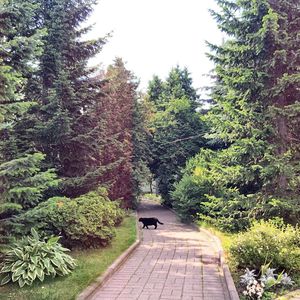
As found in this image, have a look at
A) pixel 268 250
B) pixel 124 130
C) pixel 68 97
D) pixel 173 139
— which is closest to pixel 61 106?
pixel 68 97

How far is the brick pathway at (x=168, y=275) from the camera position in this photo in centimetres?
577

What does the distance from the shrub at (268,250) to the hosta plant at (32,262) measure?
11.2ft

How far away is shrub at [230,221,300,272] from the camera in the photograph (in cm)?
631

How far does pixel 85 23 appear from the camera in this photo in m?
12.1

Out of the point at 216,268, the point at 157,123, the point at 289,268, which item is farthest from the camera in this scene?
the point at 157,123

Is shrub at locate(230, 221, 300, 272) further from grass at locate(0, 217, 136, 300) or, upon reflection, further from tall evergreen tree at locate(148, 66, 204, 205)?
tall evergreen tree at locate(148, 66, 204, 205)

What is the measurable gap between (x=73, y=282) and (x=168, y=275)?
1984mm

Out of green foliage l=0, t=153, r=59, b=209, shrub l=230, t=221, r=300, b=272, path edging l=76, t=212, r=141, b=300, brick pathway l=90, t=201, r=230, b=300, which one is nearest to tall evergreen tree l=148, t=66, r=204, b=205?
brick pathway l=90, t=201, r=230, b=300

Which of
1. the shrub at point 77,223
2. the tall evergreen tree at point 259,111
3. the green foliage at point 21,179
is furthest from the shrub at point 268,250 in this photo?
the green foliage at point 21,179

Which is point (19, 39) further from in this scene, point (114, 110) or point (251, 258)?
point (114, 110)

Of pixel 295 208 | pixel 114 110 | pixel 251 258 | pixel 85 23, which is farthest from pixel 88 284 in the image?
pixel 114 110

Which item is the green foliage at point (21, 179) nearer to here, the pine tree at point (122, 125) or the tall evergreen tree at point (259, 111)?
the tall evergreen tree at point (259, 111)

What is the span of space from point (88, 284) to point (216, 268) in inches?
124

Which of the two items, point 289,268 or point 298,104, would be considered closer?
point 289,268
